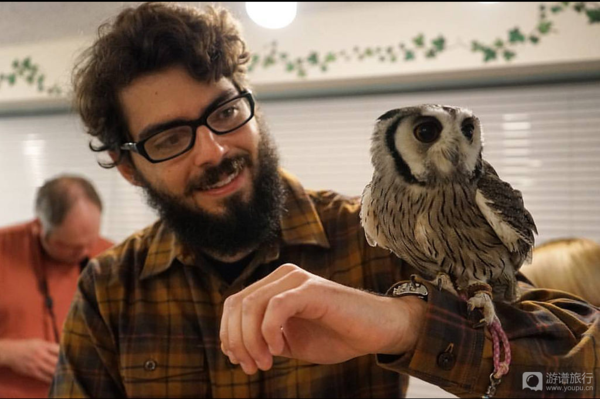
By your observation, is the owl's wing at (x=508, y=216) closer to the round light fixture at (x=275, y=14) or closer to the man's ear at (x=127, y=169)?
the round light fixture at (x=275, y=14)

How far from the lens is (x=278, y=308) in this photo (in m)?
0.37

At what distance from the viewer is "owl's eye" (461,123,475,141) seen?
36 cm

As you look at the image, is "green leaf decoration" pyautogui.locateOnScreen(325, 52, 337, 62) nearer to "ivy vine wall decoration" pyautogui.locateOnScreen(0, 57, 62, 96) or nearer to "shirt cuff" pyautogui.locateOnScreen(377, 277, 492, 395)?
"shirt cuff" pyautogui.locateOnScreen(377, 277, 492, 395)

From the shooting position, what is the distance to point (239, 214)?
597 millimetres

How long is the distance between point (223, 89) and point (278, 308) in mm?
418

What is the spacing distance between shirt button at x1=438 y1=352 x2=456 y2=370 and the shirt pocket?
42cm

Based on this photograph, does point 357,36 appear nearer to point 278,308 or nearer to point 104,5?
point 278,308

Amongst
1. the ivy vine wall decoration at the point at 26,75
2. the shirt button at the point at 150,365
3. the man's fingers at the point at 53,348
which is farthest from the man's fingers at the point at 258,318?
the man's fingers at the point at 53,348

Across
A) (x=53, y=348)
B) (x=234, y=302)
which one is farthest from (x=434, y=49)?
(x=53, y=348)

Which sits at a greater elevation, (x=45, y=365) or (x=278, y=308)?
(x=278, y=308)

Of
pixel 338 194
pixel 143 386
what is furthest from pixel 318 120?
pixel 143 386

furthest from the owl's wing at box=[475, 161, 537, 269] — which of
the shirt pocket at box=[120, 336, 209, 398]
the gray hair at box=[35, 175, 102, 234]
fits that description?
the gray hair at box=[35, 175, 102, 234]

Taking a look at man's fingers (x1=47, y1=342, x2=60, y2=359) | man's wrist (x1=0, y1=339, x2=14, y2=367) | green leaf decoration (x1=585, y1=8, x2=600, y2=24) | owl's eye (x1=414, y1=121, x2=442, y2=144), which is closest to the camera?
owl's eye (x1=414, y1=121, x2=442, y2=144)

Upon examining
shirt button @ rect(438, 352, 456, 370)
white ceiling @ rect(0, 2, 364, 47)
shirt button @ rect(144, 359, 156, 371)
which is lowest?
shirt button @ rect(144, 359, 156, 371)
